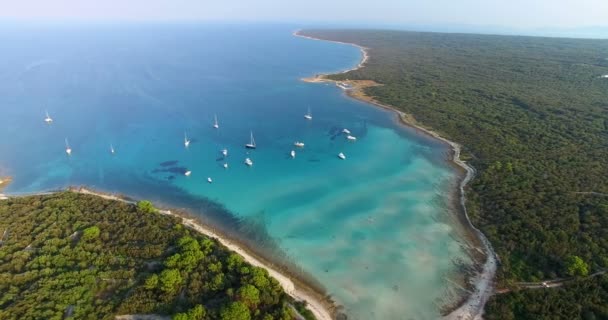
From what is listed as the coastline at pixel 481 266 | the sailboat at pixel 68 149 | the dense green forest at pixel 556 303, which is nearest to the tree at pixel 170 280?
the coastline at pixel 481 266

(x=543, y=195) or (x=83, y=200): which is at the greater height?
(x=543, y=195)

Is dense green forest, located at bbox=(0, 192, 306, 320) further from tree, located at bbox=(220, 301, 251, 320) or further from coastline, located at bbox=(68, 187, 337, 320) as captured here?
coastline, located at bbox=(68, 187, 337, 320)

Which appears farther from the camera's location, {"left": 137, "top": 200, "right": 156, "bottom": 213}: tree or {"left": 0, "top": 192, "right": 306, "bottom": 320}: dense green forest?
{"left": 137, "top": 200, "right": 156, "bottom": 213}: tree

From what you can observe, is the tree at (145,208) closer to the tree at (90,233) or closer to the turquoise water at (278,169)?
the turquoise water at (278,169)

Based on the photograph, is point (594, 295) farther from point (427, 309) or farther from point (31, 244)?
point (31, 244)

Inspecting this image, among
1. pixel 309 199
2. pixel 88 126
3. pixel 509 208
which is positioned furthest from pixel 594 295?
pixel 88 126

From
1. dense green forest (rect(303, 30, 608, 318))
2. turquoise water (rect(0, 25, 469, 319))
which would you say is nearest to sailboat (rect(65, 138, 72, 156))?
turquoise water (rect(0, 25, 469, 319))

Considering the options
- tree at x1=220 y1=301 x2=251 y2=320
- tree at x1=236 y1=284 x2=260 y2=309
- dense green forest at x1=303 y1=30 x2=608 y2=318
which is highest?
dense green forest at x1=303 y1=30 x2=608 y2=318
